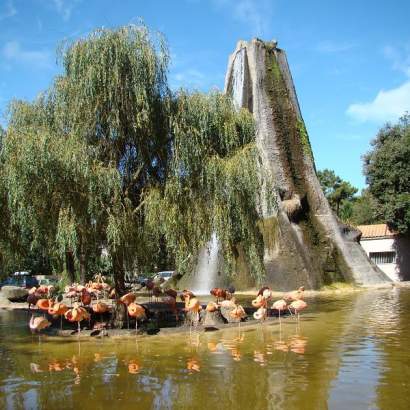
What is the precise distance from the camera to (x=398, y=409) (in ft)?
21.0

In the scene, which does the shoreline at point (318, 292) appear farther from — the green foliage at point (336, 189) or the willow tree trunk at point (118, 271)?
the green foliage at point (336, 189)

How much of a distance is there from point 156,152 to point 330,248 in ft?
53.4

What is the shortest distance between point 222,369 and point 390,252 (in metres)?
29.9

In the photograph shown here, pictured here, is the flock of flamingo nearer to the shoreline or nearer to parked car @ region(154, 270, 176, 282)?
the shoreline

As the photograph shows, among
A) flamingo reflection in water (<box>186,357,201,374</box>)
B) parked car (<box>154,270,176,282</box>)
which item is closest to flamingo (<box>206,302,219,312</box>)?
flamingo reflection in water (<box>186,357,201,374</box>)

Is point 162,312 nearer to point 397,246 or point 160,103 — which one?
point 160,103

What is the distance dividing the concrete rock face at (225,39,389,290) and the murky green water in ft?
41.2

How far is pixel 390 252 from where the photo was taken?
36.2 meters

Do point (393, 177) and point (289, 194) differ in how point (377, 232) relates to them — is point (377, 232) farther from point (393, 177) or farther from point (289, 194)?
point (289, 194)

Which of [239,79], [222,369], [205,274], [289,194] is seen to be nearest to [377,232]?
[289,194]

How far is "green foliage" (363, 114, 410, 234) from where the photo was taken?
33125mm

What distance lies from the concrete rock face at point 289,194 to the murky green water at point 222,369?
41.2 feet

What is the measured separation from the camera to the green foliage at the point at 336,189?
64375 mm

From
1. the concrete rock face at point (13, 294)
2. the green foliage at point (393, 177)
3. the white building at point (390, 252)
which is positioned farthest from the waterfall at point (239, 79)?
the concrete rock face at point (13, 294)
